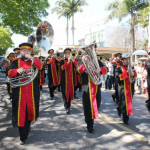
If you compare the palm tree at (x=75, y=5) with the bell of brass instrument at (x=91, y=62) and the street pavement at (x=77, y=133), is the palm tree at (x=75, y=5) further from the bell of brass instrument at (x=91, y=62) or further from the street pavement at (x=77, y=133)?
the bell of brass instrument at (x=91, y=62)

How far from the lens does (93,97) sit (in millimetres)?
4324

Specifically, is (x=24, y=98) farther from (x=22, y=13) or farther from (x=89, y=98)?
(x=22, y=13)

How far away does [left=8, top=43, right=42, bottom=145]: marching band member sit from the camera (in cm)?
381

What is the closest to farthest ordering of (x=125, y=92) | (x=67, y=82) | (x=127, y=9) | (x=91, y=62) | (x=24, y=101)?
(x=24, y=101) → (x=91, y=62) → (x=125, y=92) → (x=67, y=82) → (x=127, y=9)

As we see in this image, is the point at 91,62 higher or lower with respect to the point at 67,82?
higher

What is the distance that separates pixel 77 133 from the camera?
4352mm

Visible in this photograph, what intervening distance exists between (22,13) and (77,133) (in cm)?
992

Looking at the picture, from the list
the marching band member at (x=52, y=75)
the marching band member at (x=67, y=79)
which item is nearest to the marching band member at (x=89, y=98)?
the marching band member at (x=67, y=79)

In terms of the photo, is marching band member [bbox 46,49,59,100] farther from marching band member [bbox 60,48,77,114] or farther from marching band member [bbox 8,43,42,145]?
marching band member [bbox 8,43,42,145]

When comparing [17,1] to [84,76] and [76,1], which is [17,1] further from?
[76,1]

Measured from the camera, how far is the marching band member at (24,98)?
3.81 m

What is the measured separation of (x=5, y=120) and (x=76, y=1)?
3410 centimetres

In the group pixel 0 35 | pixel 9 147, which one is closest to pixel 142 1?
pixel 9 147

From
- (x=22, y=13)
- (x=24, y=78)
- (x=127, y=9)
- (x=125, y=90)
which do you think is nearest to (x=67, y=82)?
(x=125, y=90)
